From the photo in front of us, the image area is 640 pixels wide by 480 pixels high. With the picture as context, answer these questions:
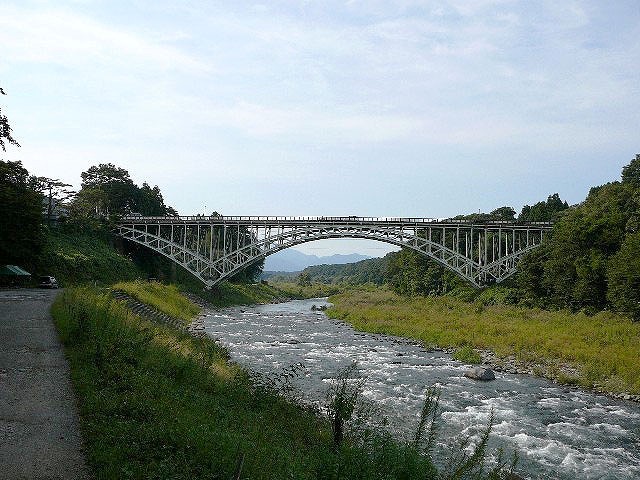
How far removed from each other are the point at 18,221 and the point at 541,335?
33.9m

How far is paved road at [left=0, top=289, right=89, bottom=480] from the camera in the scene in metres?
6.93

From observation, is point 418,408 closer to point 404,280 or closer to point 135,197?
point 404,280

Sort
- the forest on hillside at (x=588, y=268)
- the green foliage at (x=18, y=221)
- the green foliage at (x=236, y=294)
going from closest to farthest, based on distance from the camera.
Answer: the forest on hillside at (x=588, y=268) → the green foliage at (x=18, y=221) → the green foliage at (x=236, y=294)

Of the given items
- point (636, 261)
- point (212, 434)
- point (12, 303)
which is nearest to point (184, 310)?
point (12, 303)

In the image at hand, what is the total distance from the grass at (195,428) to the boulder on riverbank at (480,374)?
32.9 ft

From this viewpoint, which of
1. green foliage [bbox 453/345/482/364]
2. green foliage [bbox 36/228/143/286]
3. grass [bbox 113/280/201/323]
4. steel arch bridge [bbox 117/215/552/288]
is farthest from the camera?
steel arch bridge [bbox 117/215/552/288]

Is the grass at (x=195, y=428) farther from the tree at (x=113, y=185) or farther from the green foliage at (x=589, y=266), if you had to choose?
the tree at (x=113, y=185)

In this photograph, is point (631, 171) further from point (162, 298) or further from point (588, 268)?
point (162, 298)

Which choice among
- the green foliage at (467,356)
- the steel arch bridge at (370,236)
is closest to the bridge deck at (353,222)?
the steel arch bridge at (370,236)

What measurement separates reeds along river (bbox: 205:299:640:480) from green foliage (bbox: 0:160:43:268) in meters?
16.4

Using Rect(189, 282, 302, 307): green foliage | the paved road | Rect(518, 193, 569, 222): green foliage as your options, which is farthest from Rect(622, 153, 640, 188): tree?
the paved road

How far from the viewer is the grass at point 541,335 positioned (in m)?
22.0

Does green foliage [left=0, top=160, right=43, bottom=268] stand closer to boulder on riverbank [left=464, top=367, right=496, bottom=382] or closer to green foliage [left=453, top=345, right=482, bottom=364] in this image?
Result: green foliage [left=453, top=345, right=482, bottom=364]

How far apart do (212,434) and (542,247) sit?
42166mm
